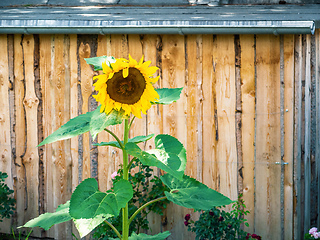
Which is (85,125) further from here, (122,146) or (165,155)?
(165,155)

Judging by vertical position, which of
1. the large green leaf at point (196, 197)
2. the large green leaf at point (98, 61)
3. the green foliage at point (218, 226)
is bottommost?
the green foliage at point (218, 226)

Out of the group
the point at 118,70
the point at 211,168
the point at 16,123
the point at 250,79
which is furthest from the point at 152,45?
the point at 118,70

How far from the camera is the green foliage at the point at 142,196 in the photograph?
14.4 ft

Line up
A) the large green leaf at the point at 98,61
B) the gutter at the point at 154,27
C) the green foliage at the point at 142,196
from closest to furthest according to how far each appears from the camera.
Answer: the large green leaf at the point at 98,61, the gutter at the point at 154,27, the green foliage at the point at 142,196

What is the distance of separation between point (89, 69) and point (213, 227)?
7.36ft

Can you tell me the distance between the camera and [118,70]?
6.65ft

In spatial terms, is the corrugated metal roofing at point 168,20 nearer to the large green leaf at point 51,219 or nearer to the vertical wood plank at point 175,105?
the vertical wood plank at point 175,105

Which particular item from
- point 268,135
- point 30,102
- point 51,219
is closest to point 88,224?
point 51,219

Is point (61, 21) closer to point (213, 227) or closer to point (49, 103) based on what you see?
point (49, 103)

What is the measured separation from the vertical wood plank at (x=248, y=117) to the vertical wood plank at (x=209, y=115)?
316 millimetres

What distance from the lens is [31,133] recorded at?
5016 mm

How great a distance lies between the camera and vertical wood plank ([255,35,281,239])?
4.28m

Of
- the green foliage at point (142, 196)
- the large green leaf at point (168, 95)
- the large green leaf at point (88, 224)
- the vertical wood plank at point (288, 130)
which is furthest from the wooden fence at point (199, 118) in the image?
the large green leaf at point (88, 224)

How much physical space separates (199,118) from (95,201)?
9.07 feet
